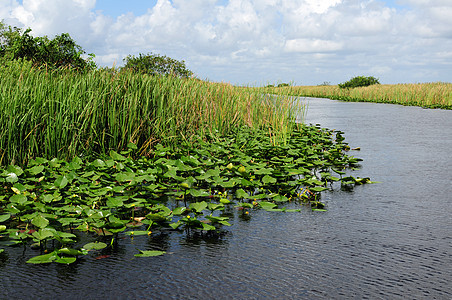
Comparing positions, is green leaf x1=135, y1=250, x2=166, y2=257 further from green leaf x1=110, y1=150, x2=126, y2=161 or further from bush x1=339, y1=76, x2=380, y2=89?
bush x1=339, y1=76, x2=380, y2=89

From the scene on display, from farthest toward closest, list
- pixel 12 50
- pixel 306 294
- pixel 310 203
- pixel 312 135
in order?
pixel 12 50, pixel 312 135, pixel 310 203, pixel 306 294

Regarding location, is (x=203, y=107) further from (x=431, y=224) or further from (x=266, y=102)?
(x=431, y=224)

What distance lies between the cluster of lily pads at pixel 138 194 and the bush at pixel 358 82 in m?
32.7

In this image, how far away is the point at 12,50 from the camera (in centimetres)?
1073

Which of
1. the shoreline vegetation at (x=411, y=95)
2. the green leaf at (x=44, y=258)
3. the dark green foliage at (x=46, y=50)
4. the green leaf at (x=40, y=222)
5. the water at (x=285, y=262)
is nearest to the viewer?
the water at (x=285, y=262)

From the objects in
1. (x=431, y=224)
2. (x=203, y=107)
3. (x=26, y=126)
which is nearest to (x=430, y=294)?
(x=431, y=224)

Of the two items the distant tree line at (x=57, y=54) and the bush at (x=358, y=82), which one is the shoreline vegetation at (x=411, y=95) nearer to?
the bush at (x=358, y=82)

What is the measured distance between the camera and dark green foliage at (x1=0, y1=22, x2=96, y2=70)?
10862 millimetres

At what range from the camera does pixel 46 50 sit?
11.3 metres

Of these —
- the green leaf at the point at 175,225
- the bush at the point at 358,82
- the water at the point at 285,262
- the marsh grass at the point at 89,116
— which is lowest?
the water at the point at 285,262

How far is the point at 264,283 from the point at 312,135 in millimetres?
6000

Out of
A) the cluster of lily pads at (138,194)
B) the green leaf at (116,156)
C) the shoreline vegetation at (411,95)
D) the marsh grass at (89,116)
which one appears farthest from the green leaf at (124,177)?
the shoreline vegetation at (411,95)

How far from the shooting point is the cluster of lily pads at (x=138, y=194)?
9.60ft

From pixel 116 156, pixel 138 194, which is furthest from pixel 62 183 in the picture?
pixel 116 156
